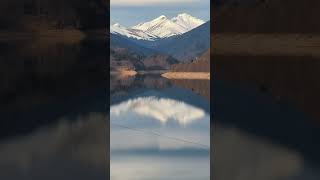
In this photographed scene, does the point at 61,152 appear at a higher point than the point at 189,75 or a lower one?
lower

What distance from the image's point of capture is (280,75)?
6328 millimetres

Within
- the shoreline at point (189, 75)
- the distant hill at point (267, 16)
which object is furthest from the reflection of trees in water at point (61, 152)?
the shoreline at point (189, 75)

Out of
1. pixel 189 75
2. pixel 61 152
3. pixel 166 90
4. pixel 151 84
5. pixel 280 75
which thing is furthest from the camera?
pixel 189 75

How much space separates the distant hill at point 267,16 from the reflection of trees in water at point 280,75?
1.12 ft

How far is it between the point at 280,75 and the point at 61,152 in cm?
274

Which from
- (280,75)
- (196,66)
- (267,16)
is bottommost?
(280,75)

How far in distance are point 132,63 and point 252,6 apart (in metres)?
56.4

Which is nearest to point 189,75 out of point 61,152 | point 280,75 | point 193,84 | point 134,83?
point 193,84

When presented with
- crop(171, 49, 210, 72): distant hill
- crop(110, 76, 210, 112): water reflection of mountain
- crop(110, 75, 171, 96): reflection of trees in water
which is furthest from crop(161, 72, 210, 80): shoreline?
crop(110, 75, 171, 96): reflection of trees in water

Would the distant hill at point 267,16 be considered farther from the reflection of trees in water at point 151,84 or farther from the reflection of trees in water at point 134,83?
the reflection of trees in water at point 134,83

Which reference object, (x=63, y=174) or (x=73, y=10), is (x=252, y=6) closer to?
(x=73, y=10)

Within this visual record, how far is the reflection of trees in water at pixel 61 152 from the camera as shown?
6.48 metres

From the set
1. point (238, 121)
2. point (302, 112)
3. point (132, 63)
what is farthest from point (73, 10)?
point (132, 63)

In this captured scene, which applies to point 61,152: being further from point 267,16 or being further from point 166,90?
point 166,90
